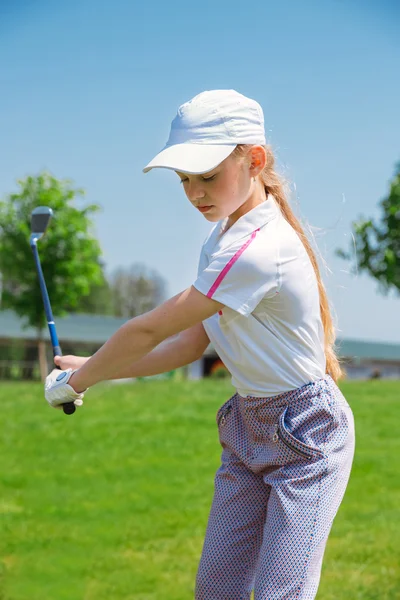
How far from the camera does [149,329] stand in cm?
252

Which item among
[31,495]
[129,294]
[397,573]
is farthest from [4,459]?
[129,294]

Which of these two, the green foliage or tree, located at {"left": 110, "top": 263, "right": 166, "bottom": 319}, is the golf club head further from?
tree, located at {"left": 110, "top": 263, "right": 166, "bottom": 319}

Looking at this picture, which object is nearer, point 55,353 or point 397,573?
point 55,353

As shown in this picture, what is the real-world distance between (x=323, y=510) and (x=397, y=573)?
8.99 feet

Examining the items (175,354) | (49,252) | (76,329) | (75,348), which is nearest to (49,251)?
(49,252)

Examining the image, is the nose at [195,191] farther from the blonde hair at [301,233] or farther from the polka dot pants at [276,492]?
the polka dot pants at [276,492]

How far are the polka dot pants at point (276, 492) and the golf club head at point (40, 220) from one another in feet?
4.84

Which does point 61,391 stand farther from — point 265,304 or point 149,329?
point 265,304

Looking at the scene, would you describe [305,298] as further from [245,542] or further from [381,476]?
[381,476]

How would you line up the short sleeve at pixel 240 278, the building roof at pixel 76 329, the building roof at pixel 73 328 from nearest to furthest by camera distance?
the short sleeve at pixel 240 278 < the building roof at pixel 76 329 < the building roof at pixel 73 328

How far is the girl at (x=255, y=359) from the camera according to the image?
8.25 feet

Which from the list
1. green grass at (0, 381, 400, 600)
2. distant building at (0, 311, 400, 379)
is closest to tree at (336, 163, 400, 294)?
distant building at (0, 311, 400, 379)

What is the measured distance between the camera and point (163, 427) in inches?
424

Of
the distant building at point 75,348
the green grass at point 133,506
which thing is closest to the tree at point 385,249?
the distant building at point 75,348
